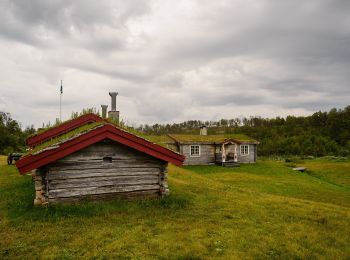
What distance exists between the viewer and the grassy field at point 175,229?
768cm

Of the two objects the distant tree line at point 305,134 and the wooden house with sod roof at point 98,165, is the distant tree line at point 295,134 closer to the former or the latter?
the distant tree line at point 305,134

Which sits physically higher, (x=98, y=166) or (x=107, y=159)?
(x=107, y=159)

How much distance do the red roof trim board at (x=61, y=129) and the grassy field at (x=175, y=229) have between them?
10.7ft


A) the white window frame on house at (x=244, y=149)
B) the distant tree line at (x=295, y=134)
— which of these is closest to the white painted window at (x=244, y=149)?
the white window frame on house at (x=244, y=149)

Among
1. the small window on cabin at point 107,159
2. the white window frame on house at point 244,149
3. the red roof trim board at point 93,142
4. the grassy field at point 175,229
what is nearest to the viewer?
the grassy field at point 175,229

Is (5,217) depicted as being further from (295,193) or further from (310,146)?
(310,146)

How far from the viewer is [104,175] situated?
457 inches

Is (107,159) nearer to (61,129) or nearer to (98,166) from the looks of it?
(98,166)

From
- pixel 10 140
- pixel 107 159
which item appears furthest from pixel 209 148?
pixel 10 140

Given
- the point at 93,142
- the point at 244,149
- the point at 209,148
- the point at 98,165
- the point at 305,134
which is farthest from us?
the point at 305,134

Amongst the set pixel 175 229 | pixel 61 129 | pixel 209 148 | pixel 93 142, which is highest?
pixel 61 129

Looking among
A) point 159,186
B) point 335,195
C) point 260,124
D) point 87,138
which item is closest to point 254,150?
point 335,195

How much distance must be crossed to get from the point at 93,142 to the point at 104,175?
4.71ft

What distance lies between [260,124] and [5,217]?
346 ft
